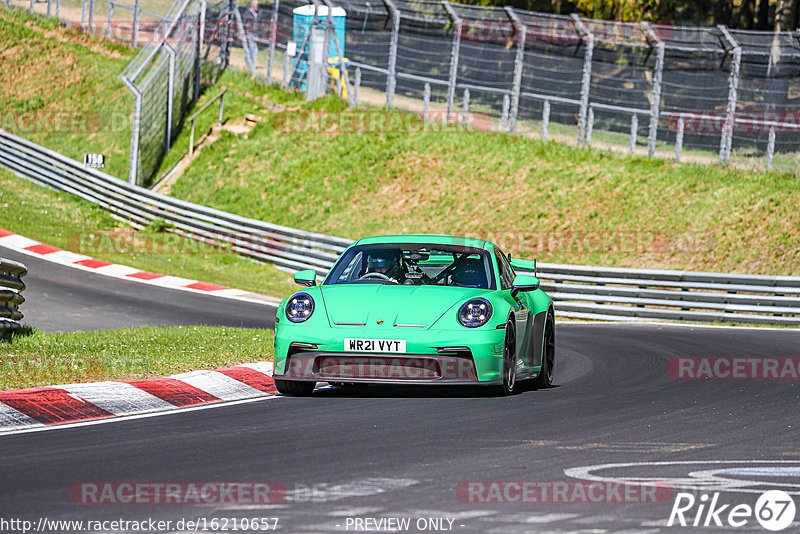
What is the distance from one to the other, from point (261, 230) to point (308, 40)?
31.7 ft

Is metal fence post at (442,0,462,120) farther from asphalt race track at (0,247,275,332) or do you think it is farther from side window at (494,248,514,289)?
side window at (494,248,514,289)

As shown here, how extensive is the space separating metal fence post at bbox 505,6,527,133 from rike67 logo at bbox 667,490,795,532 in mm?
23085

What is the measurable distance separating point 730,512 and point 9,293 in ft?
27.7

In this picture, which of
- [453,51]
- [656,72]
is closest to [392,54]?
[453,51]

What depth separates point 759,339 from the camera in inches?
654

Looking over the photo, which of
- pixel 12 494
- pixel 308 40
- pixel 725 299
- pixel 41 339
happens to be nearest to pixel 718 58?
pixel 725 299

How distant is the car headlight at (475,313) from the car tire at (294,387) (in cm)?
134

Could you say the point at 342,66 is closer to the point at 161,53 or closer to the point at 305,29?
the point at 305,29

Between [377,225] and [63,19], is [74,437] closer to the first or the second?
[377,225]

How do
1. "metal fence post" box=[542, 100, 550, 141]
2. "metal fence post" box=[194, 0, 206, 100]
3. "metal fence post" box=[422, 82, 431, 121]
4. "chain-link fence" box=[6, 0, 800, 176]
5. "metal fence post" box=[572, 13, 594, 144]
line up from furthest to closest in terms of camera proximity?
"metal fence post" box=[194, 0, 206, 100] < "metal fence post" box=[422, 82, 431, 121] < "metal fence post" box=[542, 100, 550, 141] < "metal fence post" box=[572, 13, 594, 144] < "chain-link fence" box=[6, 0, 800, 176]

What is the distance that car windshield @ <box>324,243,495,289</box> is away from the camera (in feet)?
32.1

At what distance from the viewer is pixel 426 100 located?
3152cm
